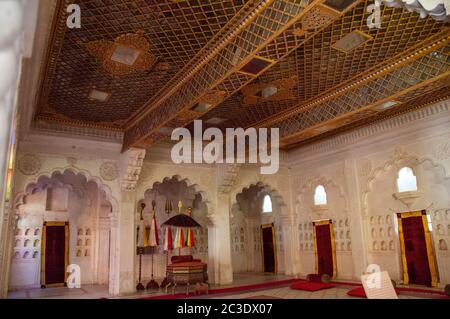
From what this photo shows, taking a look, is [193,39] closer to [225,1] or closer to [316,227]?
[225,1]

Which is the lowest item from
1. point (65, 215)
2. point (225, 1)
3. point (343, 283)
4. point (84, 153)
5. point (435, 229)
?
point (343, 283)

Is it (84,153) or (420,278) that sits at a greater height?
(84,153)

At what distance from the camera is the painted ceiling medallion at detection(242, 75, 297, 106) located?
6.40 m

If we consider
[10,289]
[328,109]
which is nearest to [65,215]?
[10,289]

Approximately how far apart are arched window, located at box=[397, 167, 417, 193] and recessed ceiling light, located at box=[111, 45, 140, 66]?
6.65 metres

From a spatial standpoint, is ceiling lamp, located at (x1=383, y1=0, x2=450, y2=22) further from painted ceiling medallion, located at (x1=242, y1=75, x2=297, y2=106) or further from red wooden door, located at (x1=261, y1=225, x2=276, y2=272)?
red wooden door, located at (x1=261, y1=225, x2=276, y2=272)

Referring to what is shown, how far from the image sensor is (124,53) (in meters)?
5.19

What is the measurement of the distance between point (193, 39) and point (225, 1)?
35.0 inches

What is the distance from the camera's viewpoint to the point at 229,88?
544 centimetres

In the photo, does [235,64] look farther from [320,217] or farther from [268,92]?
[320,217]

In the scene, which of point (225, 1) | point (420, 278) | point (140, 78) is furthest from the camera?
point (420, 278)

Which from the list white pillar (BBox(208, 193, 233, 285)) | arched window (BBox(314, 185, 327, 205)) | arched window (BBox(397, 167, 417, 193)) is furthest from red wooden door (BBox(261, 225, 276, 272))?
arched window (BBox(397, 167, 417, 193))

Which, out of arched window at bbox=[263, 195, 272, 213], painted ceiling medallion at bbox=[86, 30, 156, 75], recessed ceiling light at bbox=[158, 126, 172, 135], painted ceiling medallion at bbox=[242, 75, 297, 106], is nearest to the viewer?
painted ceiling medallion at bbox=[86, 30, 156, 75]

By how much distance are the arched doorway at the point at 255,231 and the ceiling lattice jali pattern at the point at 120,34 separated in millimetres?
7410
